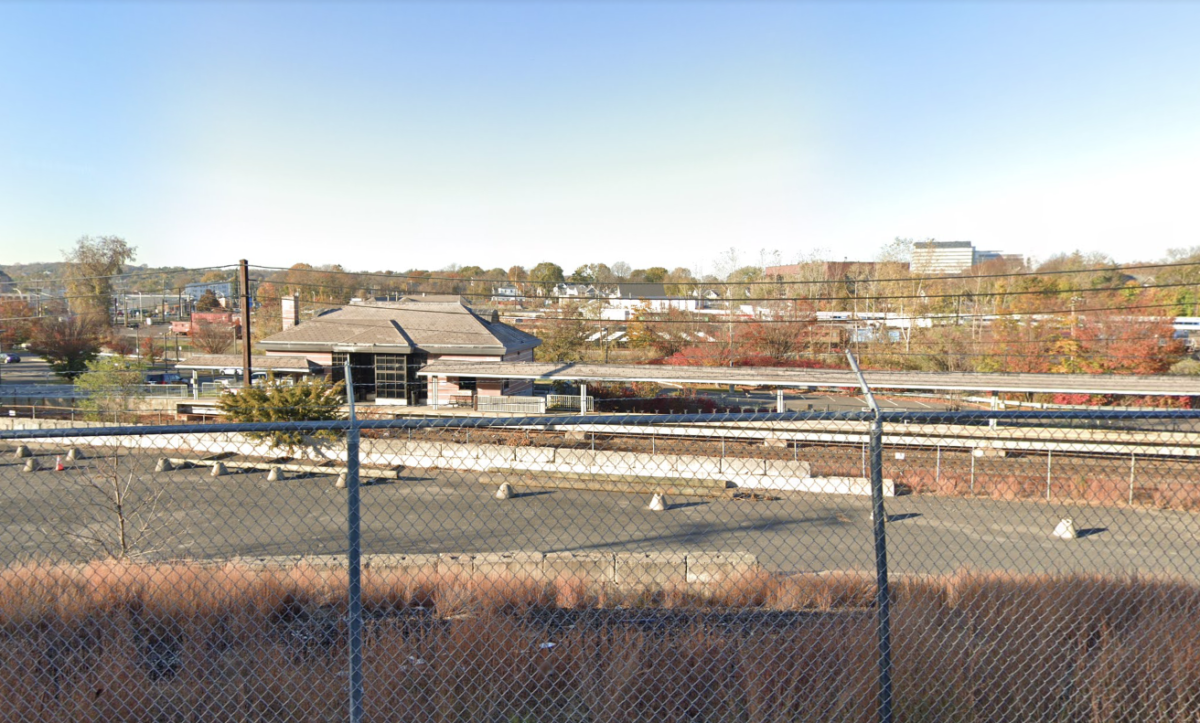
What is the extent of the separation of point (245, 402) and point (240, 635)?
15.7 m

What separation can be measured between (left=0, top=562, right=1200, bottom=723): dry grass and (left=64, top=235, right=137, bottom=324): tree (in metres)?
49.2

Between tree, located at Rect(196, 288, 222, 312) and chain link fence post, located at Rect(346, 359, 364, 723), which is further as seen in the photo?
tree, located at Rect(196, 288, 222, 312)

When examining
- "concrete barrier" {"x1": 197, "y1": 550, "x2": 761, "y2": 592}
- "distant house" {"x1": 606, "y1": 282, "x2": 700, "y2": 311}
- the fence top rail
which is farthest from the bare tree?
"distant house" {"x1": 606, "y1": 282, "x2": 700, "y2": 311}

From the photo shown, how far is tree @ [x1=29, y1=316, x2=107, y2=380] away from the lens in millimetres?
34156

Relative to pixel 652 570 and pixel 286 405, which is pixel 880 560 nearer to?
pixel 652 570

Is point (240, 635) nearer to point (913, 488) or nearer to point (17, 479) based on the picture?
point (913, 488)

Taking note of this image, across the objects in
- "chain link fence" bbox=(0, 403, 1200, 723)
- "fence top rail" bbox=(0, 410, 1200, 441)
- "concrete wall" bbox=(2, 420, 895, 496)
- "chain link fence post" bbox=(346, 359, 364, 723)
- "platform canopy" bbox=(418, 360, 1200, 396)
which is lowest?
"concrete wall" bbox=(2, 420, 895, 496)

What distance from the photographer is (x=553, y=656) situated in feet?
14.2

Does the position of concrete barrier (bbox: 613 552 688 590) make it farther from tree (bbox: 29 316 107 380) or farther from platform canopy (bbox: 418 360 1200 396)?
tree (bbox: 29 316 107 380)

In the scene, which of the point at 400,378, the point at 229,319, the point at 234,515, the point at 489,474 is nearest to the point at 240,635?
the point at 234,515

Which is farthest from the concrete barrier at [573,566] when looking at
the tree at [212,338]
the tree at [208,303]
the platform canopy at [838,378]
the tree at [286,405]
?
the tree at [208,303]

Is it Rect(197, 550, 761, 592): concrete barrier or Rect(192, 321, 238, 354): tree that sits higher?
Rect(192, 321, 238, 354): tree

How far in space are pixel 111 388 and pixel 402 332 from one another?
1028 cm

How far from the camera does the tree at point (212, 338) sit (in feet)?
134
